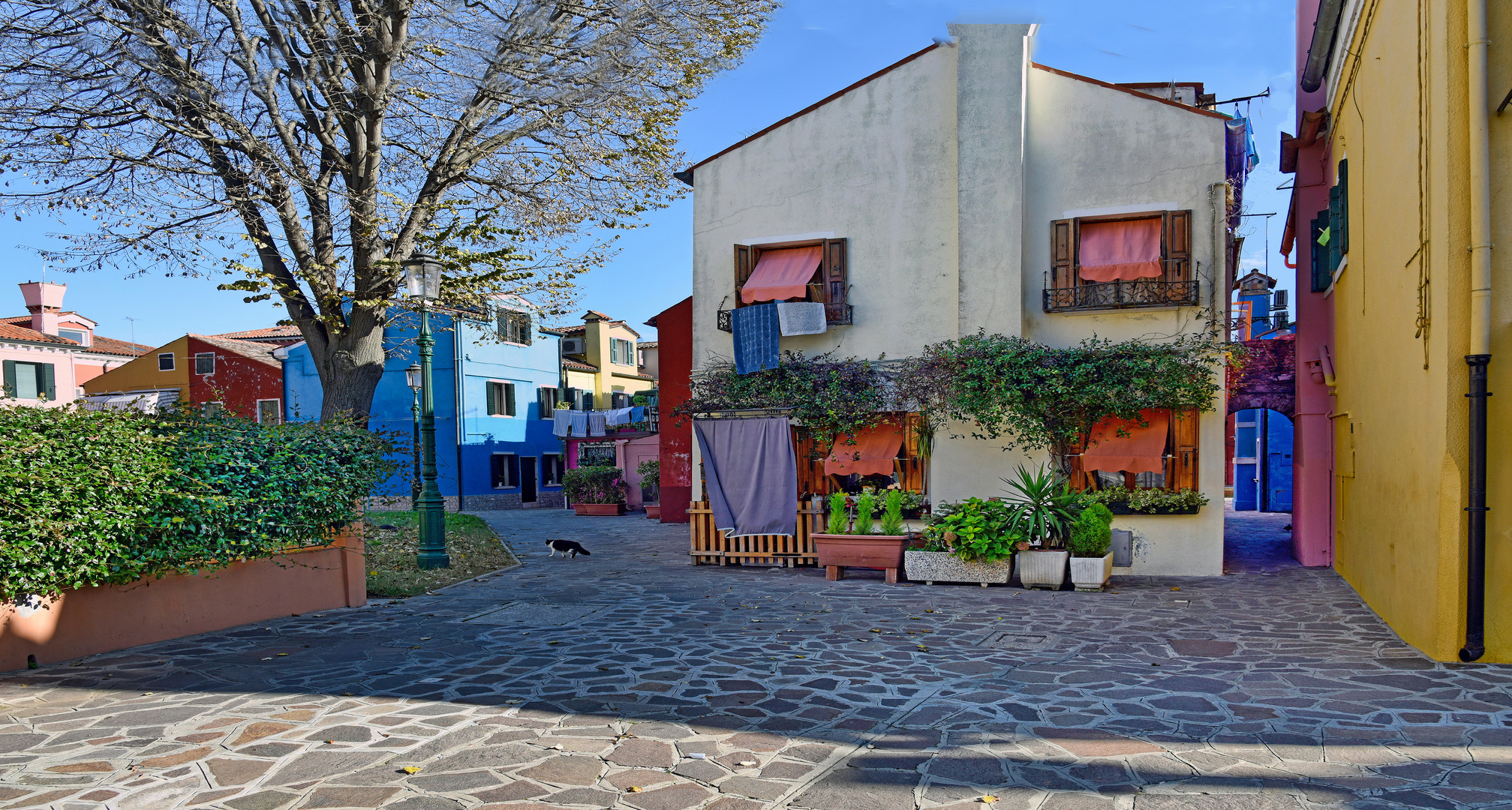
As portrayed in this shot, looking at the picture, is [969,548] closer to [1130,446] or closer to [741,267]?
[1130,446]

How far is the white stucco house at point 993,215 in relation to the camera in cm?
1270

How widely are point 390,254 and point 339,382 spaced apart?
185 centimetres

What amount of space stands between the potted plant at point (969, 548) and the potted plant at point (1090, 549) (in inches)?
26.1

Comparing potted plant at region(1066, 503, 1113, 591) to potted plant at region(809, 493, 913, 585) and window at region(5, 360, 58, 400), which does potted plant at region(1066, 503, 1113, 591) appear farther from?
window at region(5, 360, 58, 400)

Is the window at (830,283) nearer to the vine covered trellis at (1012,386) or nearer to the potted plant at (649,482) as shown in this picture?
the vine covered trellis at (1012,386)

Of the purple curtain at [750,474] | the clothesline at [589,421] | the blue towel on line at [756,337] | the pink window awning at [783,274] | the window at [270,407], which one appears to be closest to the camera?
the purple curtain at [750,474]

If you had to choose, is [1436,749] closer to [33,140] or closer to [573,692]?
[573,692]

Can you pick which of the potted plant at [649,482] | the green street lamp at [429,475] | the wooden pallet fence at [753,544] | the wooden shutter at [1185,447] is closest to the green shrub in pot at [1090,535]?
the wooden shutter at [1185,447]

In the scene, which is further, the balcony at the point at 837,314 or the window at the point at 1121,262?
the balcony at the point at 837,314

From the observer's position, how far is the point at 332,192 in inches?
473

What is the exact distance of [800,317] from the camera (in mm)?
14008

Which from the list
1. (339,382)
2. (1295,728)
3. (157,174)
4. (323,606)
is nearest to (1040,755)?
(1295,728)

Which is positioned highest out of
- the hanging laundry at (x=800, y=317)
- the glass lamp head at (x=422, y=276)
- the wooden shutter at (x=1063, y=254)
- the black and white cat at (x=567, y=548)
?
the wooden shutter at (x=1063, y=254)

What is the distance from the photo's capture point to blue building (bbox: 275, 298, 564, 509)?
109 feet
